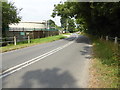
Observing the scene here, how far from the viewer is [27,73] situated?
5000mm

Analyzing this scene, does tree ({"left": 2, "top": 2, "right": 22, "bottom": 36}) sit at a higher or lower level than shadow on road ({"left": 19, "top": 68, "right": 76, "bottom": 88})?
higher

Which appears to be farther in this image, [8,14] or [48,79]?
[8,14]

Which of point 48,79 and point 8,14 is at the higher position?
point 8,14

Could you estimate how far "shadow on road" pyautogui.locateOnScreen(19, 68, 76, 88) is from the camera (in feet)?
12.7

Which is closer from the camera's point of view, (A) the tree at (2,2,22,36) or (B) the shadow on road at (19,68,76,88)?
(B) the shadow on road at (19,68,76,88)

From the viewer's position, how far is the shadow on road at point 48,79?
3883 mm

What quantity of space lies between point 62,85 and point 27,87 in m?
1.11

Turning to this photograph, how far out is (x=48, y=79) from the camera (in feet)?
14.3

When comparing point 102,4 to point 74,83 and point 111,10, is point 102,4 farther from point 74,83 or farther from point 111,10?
point 74,83

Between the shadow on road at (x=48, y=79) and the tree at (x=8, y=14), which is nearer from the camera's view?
the shadow on road at (x=48, y=79)

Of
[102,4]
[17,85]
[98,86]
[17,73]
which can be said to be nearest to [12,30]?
[102,4]

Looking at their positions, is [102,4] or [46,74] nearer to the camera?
[46,74]

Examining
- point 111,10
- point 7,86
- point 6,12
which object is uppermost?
point 6,12

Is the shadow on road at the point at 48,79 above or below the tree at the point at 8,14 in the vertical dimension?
below
